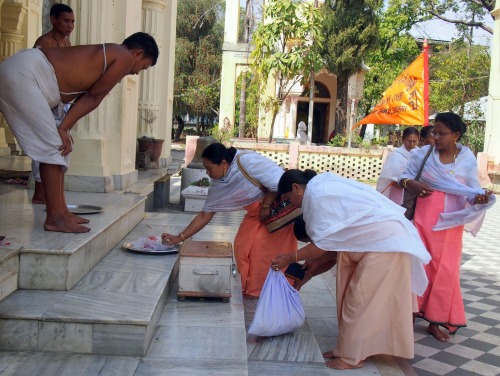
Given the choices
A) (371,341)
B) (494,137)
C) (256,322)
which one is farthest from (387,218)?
(494,137)

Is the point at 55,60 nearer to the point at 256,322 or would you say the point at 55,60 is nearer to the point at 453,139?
the point at 256,322

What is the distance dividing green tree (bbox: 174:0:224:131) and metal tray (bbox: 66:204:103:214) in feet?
90.6

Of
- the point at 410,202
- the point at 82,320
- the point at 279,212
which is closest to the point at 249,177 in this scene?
the point at 279,212

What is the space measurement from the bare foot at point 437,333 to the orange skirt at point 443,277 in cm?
6

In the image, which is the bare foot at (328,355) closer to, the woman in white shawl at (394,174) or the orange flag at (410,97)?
the woman in white shawl at (394,174)

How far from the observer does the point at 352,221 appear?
3547 millimetres

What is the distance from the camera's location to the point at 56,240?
3766 mm

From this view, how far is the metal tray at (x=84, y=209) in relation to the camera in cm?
489

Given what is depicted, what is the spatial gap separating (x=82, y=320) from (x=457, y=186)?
3.07 metres

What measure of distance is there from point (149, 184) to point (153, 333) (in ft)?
18.0

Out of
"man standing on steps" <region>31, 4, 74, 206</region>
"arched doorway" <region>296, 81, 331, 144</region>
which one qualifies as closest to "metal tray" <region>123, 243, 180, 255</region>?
"man standing on steps" <region>31, 4, 74, 206</region>

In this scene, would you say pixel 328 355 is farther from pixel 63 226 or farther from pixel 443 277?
pixel 63 226

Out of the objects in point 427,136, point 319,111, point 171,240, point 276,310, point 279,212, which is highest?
point 319,111

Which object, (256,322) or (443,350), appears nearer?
(256,322)
